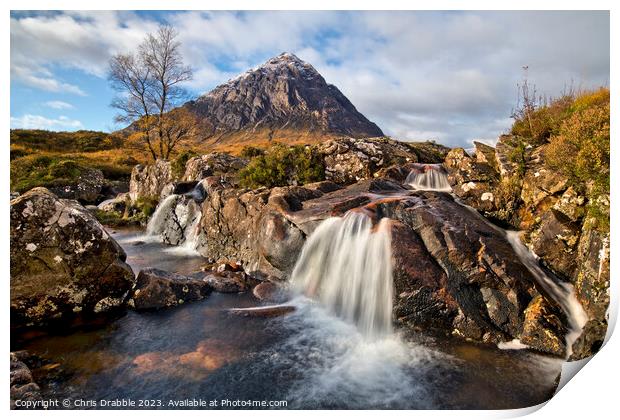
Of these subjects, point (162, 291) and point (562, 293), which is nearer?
point (562, 293)

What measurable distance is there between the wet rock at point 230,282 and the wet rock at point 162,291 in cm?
38

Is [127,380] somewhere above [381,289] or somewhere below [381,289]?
below

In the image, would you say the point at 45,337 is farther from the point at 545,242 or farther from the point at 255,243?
the point at 545,242

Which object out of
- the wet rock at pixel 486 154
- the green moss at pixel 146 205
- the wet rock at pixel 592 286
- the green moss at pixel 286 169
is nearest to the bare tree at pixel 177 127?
the green moss at pixel 146 205

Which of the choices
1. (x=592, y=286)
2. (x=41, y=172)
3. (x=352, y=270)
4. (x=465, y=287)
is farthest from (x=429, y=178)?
(x=41, y=172)

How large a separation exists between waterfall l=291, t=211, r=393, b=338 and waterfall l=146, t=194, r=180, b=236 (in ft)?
38.5

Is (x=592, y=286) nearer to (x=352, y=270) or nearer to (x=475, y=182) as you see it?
(x=352, y=270)

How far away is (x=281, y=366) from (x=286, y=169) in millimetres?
13333

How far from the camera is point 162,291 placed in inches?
390

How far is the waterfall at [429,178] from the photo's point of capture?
52.9 feet

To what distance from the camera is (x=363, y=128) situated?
18075 centimetres

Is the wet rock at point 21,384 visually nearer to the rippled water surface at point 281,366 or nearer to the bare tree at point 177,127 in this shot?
the rippled water surface at point 281,366

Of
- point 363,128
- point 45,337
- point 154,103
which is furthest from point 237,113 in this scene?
point 45,337

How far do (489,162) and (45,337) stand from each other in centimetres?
1684
